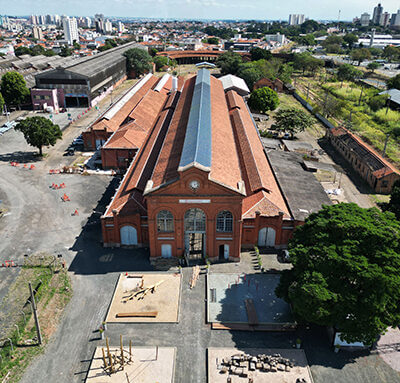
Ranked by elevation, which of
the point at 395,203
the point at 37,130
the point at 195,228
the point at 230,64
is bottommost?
the point at 395,203

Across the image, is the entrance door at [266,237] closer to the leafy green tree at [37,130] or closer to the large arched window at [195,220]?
the large arched window at [195,220]

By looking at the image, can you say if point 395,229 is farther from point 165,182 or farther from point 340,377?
point 165,182

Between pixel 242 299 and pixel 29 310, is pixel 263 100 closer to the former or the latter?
pixel 242 299

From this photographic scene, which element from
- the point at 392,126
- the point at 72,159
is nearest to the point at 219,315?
the point at 72,159

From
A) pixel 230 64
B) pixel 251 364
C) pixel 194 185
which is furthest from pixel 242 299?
pixel 230 64

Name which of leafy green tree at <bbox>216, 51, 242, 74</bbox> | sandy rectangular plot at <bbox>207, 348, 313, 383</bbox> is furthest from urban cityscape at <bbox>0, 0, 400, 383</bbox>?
leafy green tree at <bbox>216, 51, 242, 74</bbox>

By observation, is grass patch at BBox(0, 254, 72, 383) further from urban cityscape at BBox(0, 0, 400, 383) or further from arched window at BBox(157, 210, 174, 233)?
arched window at BBox(157, 210, 174, 233)

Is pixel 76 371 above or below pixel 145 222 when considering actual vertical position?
below
